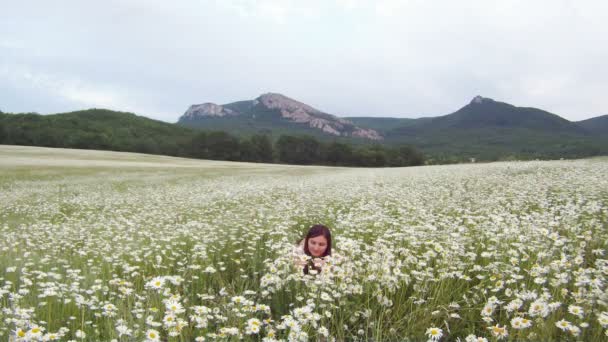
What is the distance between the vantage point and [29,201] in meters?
15.2

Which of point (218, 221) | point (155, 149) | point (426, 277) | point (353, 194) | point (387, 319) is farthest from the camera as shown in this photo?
point (155, 149)

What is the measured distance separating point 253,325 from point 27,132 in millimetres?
97079

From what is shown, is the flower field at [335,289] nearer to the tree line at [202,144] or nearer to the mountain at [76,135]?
the mountain at [76,135]

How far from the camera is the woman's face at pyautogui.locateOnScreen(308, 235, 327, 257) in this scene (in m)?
5.62

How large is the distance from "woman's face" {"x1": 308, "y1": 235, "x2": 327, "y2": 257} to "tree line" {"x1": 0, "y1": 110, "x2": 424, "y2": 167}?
3457 inches

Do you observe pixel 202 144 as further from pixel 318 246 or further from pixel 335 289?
pixel 335 289

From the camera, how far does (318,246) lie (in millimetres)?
5637

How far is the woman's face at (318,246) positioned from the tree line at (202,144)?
87.8m

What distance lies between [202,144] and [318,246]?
3550 inches

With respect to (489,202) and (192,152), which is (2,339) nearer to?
(489,202)

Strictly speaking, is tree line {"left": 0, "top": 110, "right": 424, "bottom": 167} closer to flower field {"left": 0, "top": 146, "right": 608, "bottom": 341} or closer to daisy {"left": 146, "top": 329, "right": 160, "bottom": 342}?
flower field {"left": 0, "top": 146, "right": 608, "bottom": 341}

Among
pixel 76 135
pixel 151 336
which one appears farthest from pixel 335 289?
pixel 76 135

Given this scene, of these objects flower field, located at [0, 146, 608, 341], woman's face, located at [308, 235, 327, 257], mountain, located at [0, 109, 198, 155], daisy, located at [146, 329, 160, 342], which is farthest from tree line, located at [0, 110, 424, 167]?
daisy, located at [146, 329, 160, 342]

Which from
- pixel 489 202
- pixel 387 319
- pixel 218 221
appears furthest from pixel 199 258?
pixel 489 202
